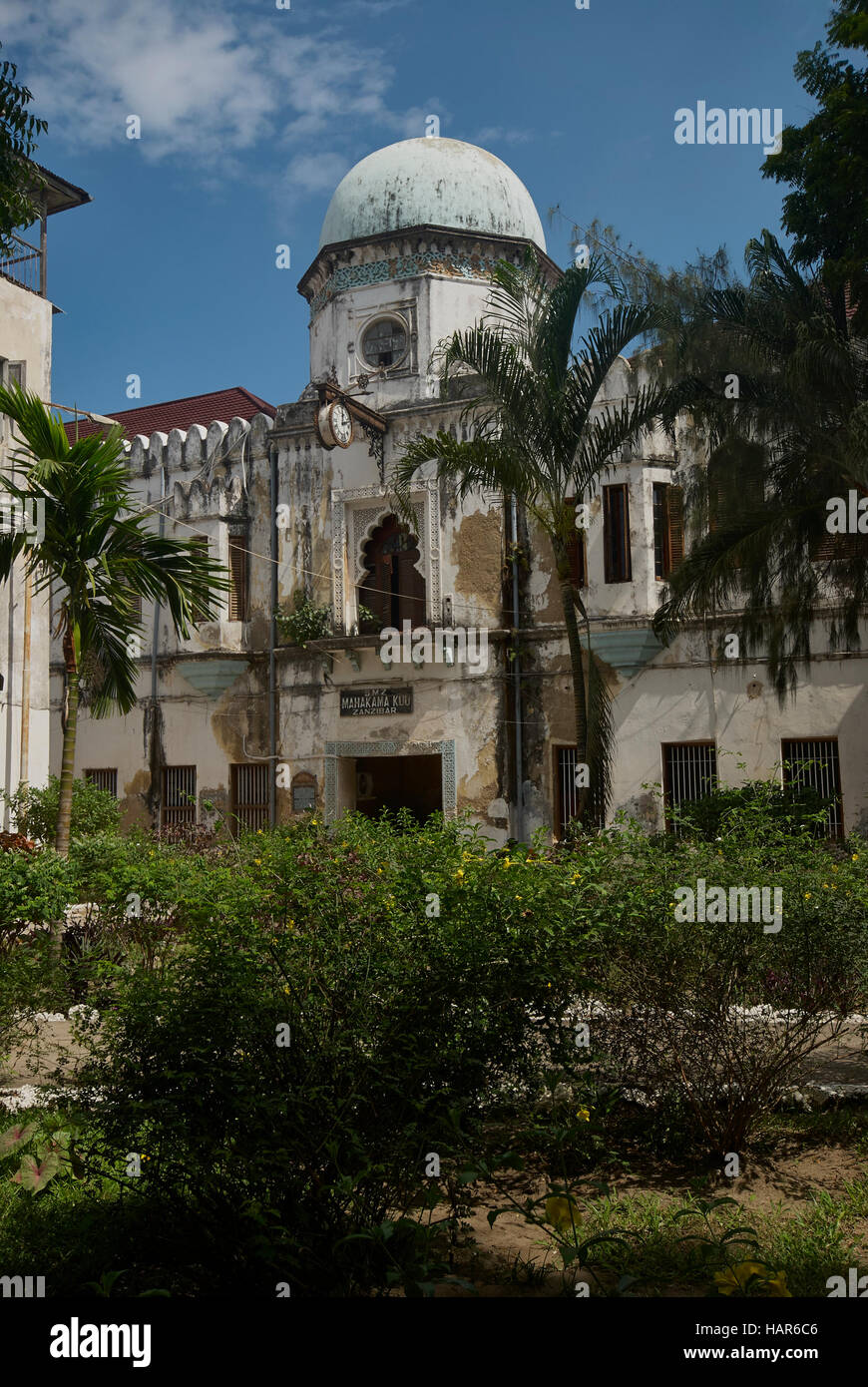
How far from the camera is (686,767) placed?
15.5 meters

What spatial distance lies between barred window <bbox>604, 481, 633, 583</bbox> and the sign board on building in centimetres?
380

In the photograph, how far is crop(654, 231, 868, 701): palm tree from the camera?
10125 millimetres

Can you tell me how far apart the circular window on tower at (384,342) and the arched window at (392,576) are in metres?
3.00

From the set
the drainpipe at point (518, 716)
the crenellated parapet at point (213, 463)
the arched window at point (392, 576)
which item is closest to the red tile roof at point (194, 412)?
the crenellated parapet at point (213, 463)

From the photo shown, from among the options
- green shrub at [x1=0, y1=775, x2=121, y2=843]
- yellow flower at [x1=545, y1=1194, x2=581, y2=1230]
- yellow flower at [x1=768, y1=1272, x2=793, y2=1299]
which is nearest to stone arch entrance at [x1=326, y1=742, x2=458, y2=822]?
green shrub at [x1=0, y1=775, x2=121, y2=843]

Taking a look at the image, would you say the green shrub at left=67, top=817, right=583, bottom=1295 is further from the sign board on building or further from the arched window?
the arched window

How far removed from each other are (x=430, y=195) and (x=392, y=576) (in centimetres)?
695

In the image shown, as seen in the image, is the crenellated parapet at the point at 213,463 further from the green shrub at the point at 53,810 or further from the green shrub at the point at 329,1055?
the green shrub at the point at 329,1055

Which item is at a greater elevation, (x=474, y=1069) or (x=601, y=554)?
(x=601, y=554)

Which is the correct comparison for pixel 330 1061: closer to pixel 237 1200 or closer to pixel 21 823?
pixel 237 1200

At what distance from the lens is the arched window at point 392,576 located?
59.4 ft

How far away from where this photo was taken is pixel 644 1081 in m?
5.03
